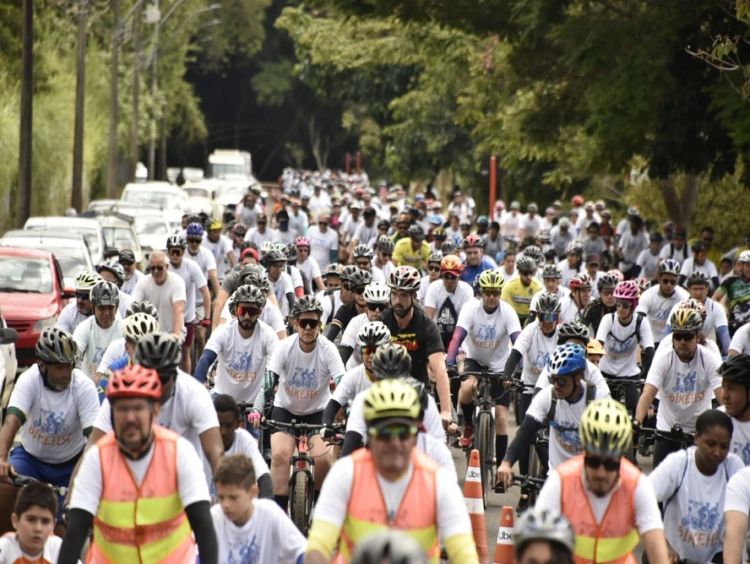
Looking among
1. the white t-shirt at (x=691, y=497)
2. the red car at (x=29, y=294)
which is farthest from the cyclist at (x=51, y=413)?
the red car at (x=29, y=294)

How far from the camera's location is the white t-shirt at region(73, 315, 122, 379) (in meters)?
13.6

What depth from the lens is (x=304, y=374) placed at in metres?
13.0

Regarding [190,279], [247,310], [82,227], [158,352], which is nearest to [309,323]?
[247,310]

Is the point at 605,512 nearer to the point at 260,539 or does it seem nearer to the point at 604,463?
the point at 604,463

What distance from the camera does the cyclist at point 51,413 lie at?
10281mm

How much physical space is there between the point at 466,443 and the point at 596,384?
4.60 meters

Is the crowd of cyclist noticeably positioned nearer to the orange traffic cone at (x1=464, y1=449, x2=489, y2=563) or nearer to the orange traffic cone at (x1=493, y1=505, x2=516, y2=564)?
the orange traffic cone at (x1=464, y1=449, x2=489, y2=563)

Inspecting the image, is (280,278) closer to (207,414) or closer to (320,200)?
(207,414)

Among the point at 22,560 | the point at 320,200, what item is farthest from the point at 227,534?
the point at 320,200

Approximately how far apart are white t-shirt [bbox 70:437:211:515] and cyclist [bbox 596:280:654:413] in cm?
884

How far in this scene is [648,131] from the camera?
77.7 feet

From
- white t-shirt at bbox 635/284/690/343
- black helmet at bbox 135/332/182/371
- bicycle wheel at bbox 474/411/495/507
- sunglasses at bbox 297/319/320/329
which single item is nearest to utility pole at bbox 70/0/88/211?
white t-shirt at bbox 635/284/690/343

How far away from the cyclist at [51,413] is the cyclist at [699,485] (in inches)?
134

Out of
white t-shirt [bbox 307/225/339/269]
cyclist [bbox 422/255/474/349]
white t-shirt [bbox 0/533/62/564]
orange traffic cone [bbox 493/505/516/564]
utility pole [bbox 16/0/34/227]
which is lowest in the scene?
orange traffic cone [bbox 493/505/516/564]
